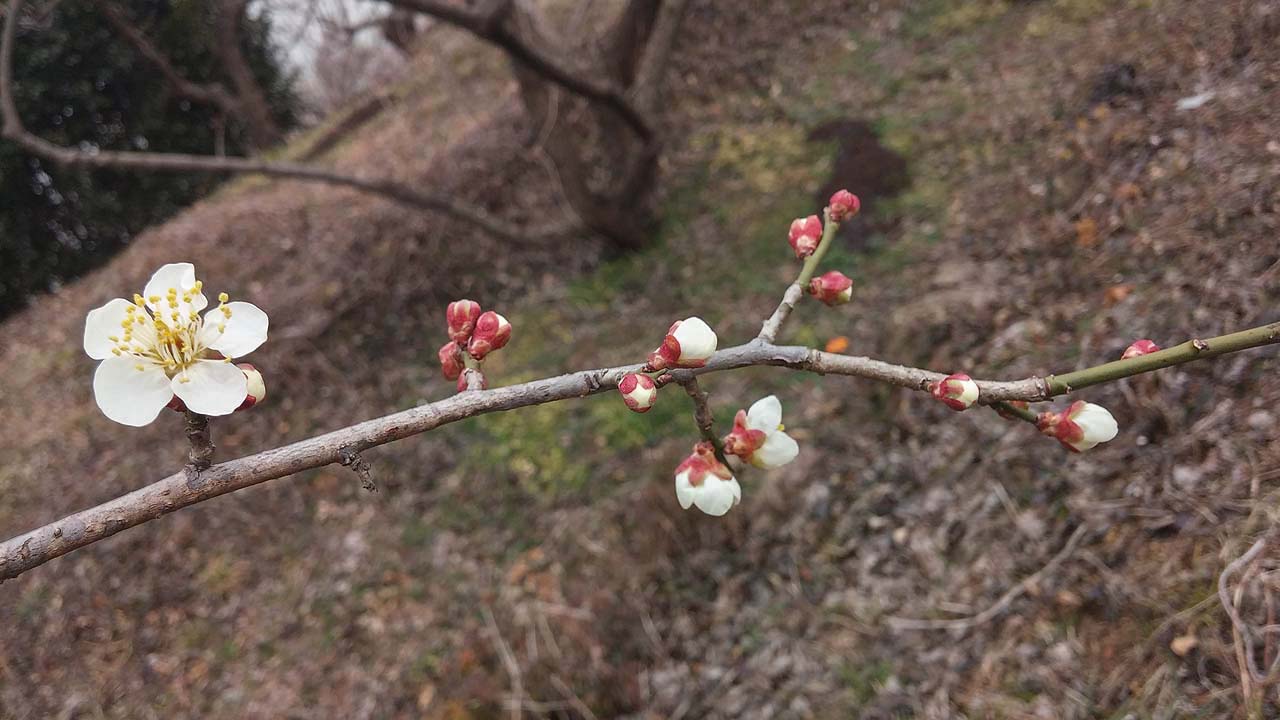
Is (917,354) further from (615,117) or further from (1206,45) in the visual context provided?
(615,117)

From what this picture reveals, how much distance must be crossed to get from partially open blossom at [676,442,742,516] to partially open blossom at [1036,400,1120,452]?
501mm

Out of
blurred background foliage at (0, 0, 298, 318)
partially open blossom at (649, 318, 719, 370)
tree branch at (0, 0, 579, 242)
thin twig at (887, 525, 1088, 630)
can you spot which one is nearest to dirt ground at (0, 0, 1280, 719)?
thin twig at (887, 525, 1088, 630)

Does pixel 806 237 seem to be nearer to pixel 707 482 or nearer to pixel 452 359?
pixel 707 482

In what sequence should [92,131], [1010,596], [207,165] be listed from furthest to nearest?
1. [92,131]
2. [207,165]
3. [1010,596]

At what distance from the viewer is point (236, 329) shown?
110 centimetres

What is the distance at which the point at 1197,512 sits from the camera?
2025mm

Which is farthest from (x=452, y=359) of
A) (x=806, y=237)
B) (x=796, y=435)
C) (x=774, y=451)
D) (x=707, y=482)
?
(x=796, y=435)

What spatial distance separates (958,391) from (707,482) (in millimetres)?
430

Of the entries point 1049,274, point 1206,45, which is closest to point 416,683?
point 1049,274

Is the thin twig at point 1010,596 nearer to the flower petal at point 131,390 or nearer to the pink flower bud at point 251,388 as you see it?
the pink flower bud at point 251,388

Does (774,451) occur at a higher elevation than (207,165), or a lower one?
lower

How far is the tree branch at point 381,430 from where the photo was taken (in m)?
0.84

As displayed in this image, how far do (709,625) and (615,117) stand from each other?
3637 mm

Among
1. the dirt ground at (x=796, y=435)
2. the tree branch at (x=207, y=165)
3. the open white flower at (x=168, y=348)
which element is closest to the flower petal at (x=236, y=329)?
the open white flower at (x=168, y=348)
